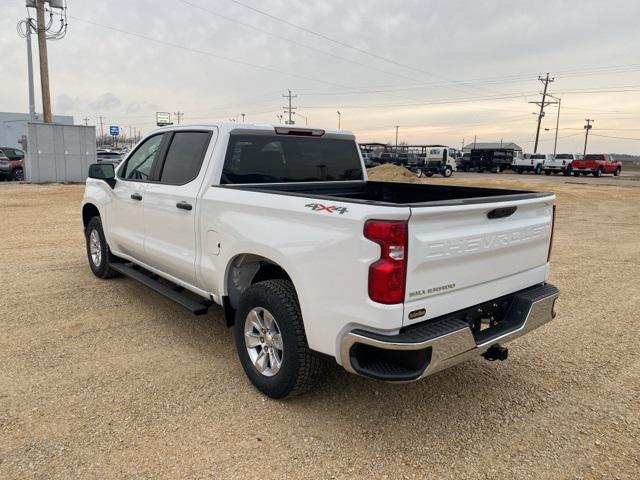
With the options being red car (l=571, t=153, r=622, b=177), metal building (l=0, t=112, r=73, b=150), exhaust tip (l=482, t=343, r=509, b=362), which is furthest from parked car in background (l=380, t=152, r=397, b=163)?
exhaust tip (l=482, t=343, r=509, b=362)

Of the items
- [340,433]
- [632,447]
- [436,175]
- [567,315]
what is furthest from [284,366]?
[436,175]

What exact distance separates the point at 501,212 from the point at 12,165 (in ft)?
82.7

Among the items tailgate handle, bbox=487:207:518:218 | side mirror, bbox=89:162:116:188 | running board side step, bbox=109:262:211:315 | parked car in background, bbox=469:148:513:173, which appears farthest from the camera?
parked car in background, bbox=469:148:513:173

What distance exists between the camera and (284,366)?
3248 millimetres

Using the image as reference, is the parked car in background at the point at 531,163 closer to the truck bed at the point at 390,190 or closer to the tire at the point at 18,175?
the tire at the point at 18,175

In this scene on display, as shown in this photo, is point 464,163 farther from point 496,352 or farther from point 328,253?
point 328,253

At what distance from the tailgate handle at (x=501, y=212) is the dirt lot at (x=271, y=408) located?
135 centimetres

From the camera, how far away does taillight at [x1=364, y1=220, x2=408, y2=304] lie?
2.60 m

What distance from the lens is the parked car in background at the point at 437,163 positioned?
3853 cm

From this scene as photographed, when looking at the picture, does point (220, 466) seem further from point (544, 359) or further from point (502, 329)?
point (544, 359)

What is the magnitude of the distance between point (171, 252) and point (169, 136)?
116 cm

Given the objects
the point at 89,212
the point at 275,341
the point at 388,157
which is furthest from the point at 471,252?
the point at 388,157

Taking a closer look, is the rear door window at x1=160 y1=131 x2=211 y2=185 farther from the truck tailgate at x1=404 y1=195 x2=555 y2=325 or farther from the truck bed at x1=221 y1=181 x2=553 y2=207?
the truck tailgate at x1=404 y1=195 x2=555 y2=325

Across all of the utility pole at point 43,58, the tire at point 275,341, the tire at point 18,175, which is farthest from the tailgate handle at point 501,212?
the tire at point 18,175
